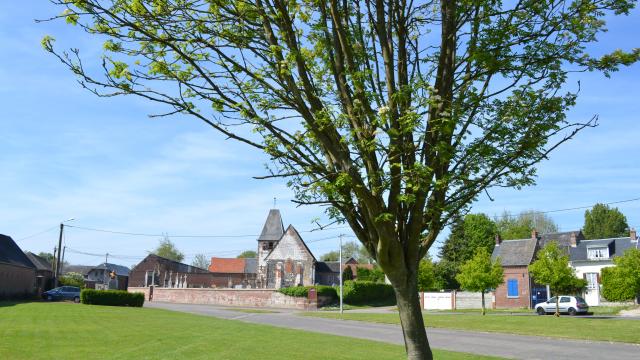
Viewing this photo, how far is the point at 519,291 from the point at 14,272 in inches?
1771

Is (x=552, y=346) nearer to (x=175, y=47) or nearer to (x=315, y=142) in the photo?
(x=315, y=142)

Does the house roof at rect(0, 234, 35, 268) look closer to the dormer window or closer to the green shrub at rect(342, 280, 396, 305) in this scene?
the green shrub at rect(342, 280, 396, 305)

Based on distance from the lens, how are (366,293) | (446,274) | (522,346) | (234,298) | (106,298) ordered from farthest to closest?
1. (446,274)
2. (366,293)
3. (234,298)
4. (106,298)
5. (522,346)

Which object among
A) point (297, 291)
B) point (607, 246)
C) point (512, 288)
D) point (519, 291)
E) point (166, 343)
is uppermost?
point (607, 246)

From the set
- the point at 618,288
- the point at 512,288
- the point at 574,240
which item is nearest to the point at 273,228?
the point at 512,288

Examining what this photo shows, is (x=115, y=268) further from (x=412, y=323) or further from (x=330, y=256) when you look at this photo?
(x=412, y=323)

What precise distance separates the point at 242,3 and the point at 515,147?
315 centimetres

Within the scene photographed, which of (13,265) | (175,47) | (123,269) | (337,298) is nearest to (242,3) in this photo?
(175,47)

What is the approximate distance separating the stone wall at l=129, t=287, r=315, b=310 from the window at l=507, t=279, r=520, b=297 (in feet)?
61.1

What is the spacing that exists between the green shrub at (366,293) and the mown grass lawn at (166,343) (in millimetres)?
35887

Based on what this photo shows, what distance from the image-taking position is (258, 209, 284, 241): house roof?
75812mm

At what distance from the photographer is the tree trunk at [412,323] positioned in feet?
18.2

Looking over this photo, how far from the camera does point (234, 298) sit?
195 ft

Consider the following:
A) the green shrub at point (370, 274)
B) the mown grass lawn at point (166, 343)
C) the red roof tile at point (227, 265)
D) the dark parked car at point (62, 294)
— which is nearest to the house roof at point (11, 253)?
the dark parked car at point (62, 294)
